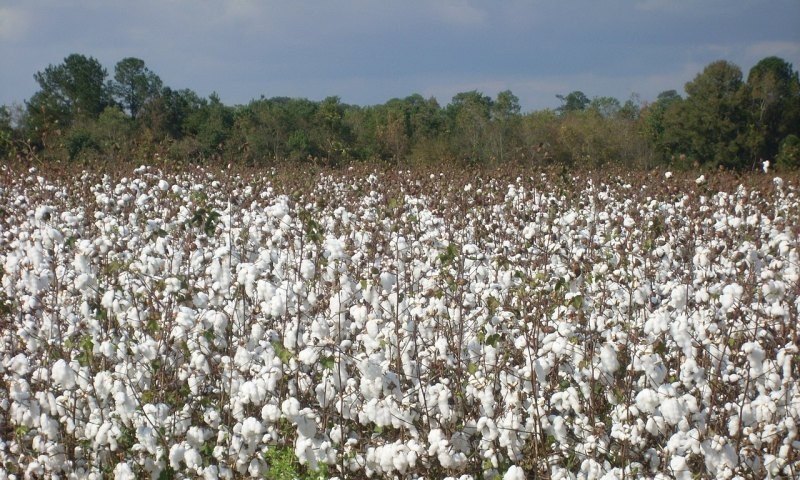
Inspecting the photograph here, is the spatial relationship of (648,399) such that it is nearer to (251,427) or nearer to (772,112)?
(251,427)

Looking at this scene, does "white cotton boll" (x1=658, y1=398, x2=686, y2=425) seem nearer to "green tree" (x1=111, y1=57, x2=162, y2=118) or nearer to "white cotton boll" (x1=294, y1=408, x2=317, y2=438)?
"white cotton boll" (x1=294, y1=408, x2=317, y2=438)

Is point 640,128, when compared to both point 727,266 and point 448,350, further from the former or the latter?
point 448,350

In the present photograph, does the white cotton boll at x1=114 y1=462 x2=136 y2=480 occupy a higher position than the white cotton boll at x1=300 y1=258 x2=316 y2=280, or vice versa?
the white cotton boll at x1=300 y1=258 x2=316 y2=280

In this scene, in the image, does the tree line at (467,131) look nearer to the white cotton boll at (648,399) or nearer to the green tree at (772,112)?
the green tree at (772,112)

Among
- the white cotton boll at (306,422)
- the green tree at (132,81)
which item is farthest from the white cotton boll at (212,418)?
the green tree at (132,81)

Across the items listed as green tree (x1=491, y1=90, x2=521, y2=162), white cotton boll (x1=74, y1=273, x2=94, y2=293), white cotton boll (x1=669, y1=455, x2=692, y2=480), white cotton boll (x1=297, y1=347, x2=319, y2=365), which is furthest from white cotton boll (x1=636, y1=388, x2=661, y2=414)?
green tree (x1=491, y1=90, x2=521, y2=162)

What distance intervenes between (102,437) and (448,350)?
1.79 m

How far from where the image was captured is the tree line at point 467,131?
2238 cm

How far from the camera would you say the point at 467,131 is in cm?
2678

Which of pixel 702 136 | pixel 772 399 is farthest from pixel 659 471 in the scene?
pixel 702 136

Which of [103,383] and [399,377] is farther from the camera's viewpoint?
[399,377]

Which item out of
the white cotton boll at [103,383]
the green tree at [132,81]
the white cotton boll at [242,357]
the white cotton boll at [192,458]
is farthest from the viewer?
the green tree at [132,81]

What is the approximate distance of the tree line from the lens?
73.4 feet

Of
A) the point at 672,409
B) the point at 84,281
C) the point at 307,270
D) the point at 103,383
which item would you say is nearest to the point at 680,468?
the point at 672,409
